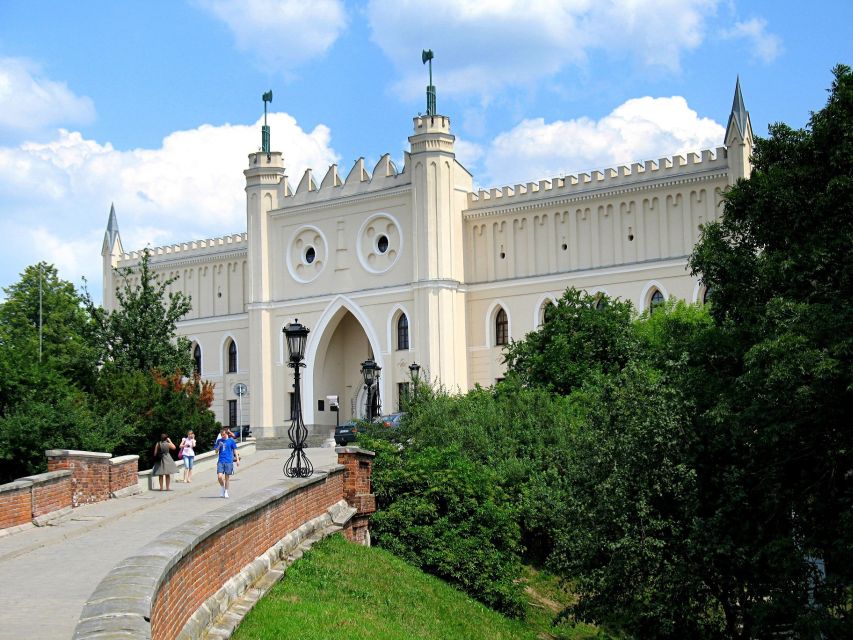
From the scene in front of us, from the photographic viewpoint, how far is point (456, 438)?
25188 mm

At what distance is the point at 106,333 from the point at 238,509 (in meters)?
25.9

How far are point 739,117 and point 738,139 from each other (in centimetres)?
77

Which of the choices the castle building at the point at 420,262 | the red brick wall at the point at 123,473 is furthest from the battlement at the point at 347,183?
the red brick wall at the point at 123,473

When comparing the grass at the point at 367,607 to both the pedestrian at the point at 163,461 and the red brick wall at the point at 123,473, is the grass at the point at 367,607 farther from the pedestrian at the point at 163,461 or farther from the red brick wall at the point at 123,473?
Result: the pedestrian at the point at 163,461

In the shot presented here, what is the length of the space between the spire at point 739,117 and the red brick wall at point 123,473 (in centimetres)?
2514

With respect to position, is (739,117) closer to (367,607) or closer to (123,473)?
(123,473)

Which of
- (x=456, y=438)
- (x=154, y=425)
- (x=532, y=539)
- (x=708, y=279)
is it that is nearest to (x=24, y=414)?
(x=154, y=425)

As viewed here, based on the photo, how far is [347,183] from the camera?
5062 cm

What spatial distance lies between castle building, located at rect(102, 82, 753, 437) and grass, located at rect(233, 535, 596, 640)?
75.3 ft

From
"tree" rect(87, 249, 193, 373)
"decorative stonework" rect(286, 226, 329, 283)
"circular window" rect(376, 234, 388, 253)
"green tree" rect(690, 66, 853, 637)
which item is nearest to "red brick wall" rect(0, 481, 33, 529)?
"green tree" rect(690, 66, 853, 637)

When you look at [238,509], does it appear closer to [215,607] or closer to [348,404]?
[215,607]

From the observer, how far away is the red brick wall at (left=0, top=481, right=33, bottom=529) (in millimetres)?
17281

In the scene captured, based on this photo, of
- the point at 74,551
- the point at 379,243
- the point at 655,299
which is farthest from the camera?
the point at 379,243

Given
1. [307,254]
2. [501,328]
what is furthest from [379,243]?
[501,328]
